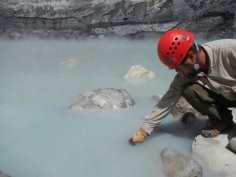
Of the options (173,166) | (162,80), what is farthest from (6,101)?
(173,166)

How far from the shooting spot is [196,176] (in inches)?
131

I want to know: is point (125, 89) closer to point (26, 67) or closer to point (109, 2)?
point (26, 67)

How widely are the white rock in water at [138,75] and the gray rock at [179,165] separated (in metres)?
2.07

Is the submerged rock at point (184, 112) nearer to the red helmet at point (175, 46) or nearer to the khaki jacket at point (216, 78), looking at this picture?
the khaki jacket at point (216, 78)

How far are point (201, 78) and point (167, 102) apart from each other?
348 millimetres

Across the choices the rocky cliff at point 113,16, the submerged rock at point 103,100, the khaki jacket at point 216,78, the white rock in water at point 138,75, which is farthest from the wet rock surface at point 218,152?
the rocky cliff at point 113,16

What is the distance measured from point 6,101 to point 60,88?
697 millimetres

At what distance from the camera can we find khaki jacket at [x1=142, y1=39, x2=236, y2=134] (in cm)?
337

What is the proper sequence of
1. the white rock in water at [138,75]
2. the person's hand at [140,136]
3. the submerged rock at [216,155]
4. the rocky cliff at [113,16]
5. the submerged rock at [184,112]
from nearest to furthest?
the submerged rock at [216,155] < the person's hand at [140,136] < the submerged rock at [184,112] < the white rock in water at [138,75] < the rocky cliff at [113,16]

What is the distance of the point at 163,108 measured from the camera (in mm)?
3697

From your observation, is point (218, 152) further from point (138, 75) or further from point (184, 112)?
point (138, 75)

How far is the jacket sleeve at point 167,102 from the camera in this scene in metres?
3.65

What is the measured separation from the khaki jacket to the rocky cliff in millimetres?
4122

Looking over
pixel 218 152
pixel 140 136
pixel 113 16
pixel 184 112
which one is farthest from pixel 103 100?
pixel 113 16
